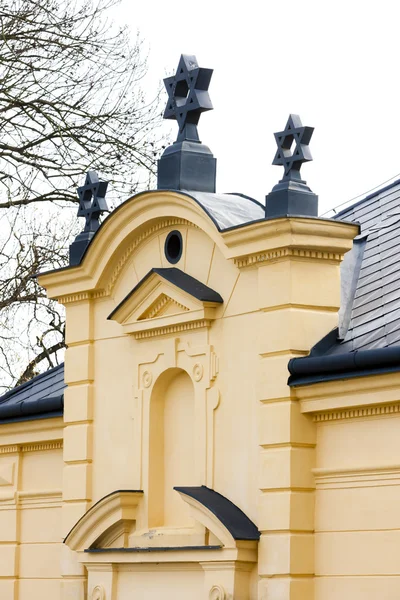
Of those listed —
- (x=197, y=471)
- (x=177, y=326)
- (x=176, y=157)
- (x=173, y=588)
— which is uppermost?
(x=176, y=157)

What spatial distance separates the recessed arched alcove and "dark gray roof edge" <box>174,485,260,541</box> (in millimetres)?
554

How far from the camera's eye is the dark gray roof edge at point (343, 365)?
10.6 metres

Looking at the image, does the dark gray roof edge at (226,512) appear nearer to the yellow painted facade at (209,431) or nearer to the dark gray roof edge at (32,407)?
the yellow painted facade at (209,431)

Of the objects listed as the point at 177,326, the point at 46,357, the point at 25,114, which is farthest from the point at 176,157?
the point at 46,357

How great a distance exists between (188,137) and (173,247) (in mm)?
990

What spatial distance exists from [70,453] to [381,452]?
13.1ft

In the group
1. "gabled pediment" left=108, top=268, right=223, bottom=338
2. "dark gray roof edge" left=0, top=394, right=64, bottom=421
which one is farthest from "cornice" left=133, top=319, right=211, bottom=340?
"dark gray roof edge" left=0, top=394, right=64, bottom=421

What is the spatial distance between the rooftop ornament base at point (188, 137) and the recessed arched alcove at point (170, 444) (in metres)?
1.64

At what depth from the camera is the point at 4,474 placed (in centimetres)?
1546

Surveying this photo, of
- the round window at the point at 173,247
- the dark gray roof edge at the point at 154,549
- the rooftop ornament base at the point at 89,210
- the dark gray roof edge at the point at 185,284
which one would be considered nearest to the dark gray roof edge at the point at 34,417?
the rooftop ornament base at the point at 89,210

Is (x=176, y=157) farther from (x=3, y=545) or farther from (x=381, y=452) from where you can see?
(x=3, y=545)

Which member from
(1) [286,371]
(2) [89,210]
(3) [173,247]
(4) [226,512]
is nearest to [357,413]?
(1) [286,371]

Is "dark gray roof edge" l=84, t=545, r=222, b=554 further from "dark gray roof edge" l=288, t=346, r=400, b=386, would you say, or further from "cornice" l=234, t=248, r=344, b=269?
"cornice" l=234, t=248, r=344, b=269

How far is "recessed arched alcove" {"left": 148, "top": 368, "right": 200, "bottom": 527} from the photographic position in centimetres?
1284
